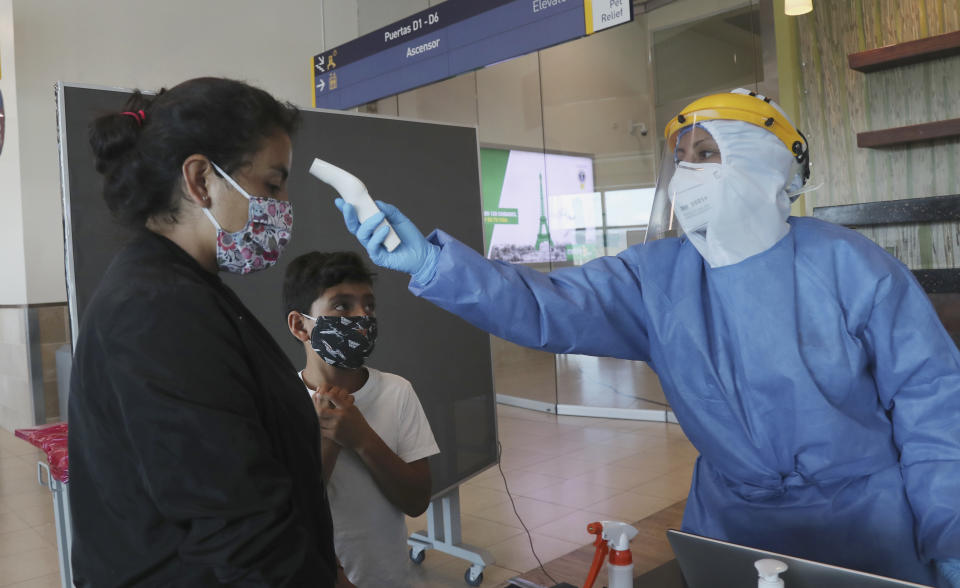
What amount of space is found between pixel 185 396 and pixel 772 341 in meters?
0.95

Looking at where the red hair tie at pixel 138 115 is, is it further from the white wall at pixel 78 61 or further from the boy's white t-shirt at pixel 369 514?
the white wall at pixel 78 61

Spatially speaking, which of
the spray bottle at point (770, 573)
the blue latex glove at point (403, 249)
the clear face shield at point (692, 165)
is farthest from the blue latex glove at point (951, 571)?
the blue latex glove at point (403, 249)

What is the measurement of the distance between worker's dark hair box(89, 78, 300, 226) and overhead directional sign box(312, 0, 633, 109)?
7.62ft

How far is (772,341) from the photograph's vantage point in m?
1.26

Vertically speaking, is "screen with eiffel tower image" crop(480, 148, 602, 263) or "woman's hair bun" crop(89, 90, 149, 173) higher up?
"screen with eiffel tower image" crop(480, 148, 602, 263)

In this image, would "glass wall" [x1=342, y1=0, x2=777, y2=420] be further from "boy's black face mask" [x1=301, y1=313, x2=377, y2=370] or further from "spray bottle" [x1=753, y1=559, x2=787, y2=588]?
"spray bottle" [x1=753, y1=559, x2=787, y2=588]

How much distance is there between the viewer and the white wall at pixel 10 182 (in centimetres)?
482

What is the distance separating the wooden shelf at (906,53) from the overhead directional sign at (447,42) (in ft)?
2.97

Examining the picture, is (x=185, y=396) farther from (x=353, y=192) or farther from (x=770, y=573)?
(x=770, y=573)

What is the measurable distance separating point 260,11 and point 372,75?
7.20 feet

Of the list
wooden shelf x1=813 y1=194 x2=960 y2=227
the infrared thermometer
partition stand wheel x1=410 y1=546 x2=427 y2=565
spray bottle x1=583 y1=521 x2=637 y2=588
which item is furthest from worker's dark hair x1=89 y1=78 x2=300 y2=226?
partition stand wheel x1=410 y1=546 x2=427 y2=565

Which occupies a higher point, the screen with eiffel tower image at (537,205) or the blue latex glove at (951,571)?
the screen with eiffel tower image at (537,205)

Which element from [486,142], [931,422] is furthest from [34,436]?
[486,142]

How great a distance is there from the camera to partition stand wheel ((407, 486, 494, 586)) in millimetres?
2996
